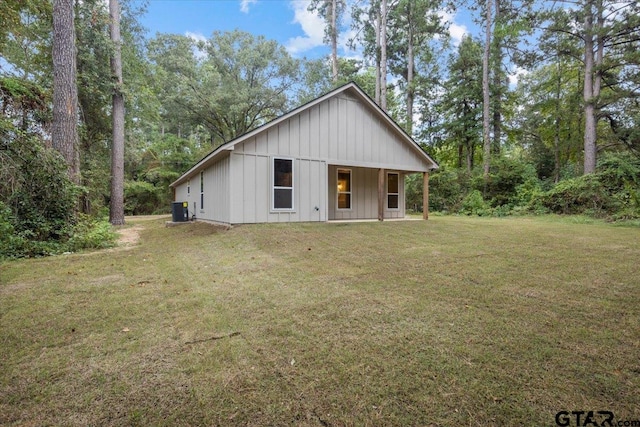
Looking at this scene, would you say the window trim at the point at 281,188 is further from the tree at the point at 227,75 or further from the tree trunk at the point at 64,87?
the tree at the point at 227,75

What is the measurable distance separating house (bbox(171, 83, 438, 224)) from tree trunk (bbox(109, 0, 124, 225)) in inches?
130

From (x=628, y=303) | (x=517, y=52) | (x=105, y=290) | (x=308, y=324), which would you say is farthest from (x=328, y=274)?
(x=517, y=52)

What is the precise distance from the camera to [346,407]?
167 cm

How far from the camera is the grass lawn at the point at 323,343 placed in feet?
5.47

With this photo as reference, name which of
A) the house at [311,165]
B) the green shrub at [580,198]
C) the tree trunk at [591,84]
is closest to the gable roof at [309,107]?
the house at [311,165]

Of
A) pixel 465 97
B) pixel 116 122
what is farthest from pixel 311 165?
pixel 465 97

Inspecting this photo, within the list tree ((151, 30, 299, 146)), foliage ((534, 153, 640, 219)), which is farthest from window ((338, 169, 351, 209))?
tree ((151, 30, 299, 146))

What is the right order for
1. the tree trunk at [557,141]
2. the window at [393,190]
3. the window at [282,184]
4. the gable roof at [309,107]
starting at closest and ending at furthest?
1. the gable roof at [309,107]
2. the window at [282,184]
3. the window at [393,190]
4. the tree trunk at [557,141]

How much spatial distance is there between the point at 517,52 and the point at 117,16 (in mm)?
19589

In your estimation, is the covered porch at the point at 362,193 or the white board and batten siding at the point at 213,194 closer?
the white board and batten siding at the point at 213,194

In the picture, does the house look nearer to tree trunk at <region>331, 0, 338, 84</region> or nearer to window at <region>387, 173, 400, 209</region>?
window at <region>387, 173, 400, 209</region>

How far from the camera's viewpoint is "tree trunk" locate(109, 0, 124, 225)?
11805mm

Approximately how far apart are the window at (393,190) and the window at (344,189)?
6.94 ft

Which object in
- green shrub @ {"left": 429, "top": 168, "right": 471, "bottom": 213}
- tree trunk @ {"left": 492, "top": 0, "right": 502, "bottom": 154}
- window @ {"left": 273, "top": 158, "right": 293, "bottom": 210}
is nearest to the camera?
window @ {"left": 273, "top": 158, "right": 293, "bottom": 210}
